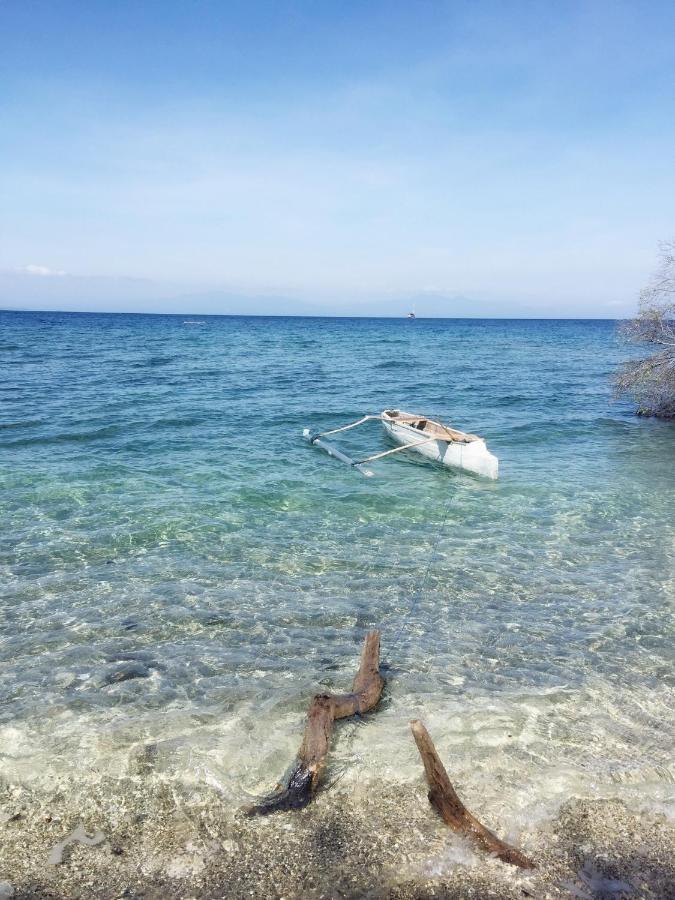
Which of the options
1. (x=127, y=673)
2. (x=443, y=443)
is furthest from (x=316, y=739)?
(x=443, y=443)

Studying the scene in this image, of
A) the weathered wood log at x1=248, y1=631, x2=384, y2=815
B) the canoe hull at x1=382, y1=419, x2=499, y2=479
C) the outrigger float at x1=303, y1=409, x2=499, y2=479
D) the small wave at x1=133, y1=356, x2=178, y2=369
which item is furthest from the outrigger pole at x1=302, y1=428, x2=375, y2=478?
the small wave at x1=133, y1=356, x2=178, y2=369

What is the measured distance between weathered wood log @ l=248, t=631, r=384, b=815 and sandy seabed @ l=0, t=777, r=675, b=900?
0.45 feet

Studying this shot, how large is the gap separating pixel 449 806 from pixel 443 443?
1308 cm

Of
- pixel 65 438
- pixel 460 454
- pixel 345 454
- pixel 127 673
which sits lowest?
pixel 127 673

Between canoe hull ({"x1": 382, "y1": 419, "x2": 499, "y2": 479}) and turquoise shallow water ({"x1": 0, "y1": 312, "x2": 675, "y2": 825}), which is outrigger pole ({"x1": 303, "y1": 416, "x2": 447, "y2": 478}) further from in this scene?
turquoise shallow water ({"x1": 0, "y1": 312, "x2": 675, "y2": 825})

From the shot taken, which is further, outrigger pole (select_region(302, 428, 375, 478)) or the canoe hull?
outrigger pole (select_region(302, 428, 375, 478))

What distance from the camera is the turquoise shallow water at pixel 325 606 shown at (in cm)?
590

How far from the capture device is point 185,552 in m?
10.9

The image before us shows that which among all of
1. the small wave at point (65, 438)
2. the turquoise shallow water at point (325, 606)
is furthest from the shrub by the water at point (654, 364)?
the small wave at point (65, 438)

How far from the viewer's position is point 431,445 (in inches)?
702

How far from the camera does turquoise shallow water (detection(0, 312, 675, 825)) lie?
5.90 m

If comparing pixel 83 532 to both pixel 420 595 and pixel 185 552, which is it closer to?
pixel 185 552

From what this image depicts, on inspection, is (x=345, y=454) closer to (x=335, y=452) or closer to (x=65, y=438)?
(x=335, y=452)

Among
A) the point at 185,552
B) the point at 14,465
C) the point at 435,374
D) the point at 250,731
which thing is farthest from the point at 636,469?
the point at 435,374
